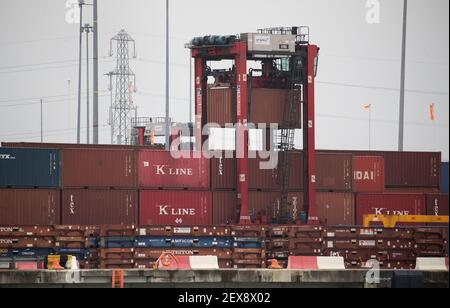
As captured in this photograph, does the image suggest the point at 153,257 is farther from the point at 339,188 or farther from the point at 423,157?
the point at 423,157

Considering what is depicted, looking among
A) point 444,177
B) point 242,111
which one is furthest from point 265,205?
point 444,177

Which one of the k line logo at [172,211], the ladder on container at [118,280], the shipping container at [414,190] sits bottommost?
the ladder on container at [118,280]

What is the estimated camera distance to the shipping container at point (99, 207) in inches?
2474

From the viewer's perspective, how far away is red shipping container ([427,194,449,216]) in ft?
224

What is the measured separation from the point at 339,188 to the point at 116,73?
89.0 m

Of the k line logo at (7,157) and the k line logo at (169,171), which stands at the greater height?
the k line logo at (7,157)

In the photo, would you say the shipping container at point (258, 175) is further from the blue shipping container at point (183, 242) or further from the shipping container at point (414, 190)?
the shipping container at point (414, 190)

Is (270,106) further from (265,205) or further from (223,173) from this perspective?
(265,205)

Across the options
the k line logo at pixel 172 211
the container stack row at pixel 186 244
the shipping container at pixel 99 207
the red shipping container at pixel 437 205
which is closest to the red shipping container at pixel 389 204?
the red shipping container at pixel 437 205

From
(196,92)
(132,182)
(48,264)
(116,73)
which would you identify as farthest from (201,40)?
(116,73)

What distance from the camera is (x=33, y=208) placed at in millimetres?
62094

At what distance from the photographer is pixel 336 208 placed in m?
66.9

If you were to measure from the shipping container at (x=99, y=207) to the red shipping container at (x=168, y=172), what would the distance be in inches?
48.9
